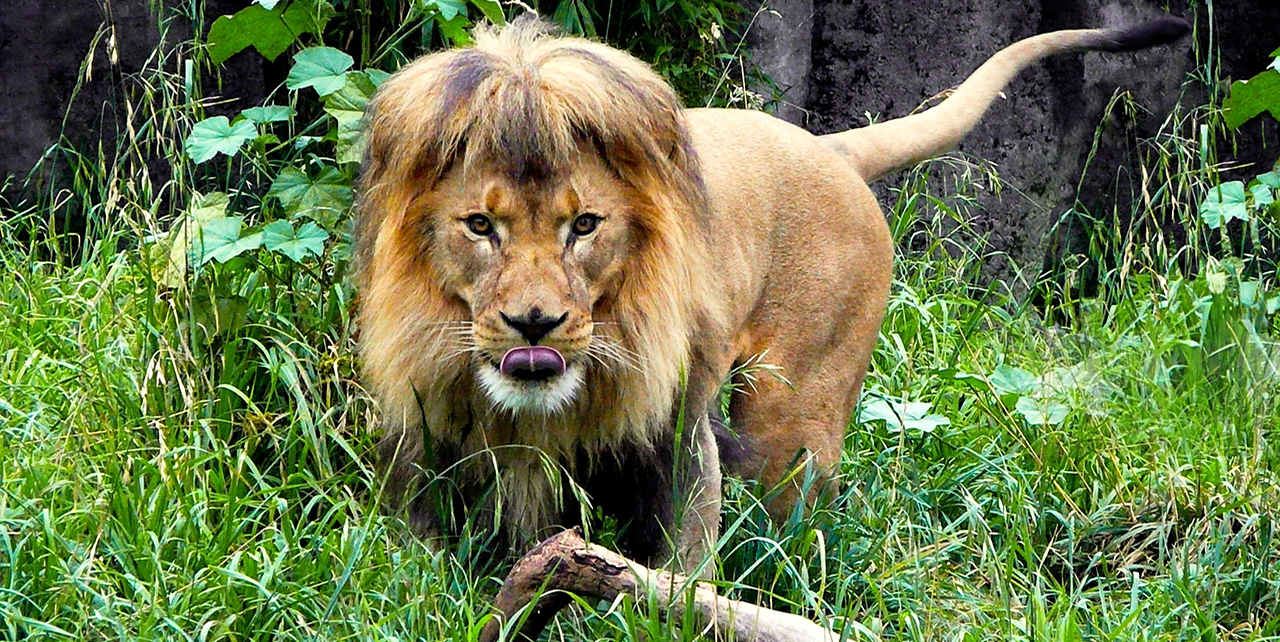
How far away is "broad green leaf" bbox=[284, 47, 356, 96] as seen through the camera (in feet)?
11.2

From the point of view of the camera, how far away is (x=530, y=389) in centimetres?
253

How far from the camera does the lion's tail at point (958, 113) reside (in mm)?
3783

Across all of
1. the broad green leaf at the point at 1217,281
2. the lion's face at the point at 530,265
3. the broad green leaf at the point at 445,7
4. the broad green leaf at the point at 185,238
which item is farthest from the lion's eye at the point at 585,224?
the broad green leaf at the point at 1217,281

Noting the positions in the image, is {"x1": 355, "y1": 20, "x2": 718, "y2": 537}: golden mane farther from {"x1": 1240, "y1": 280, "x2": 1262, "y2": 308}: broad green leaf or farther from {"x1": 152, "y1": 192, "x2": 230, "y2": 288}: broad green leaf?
{"x1": 1240, "y1": 280, "x2": 1262, "y2": 308}: broad green leaf

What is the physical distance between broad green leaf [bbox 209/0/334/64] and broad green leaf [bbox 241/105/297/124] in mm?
135

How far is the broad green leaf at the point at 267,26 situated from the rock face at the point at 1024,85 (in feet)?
6.48

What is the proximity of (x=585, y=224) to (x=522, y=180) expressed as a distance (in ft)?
0.46

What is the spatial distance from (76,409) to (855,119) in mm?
2990

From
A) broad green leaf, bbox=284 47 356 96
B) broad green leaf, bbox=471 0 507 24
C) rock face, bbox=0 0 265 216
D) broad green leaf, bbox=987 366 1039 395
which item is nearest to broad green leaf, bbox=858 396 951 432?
broad green leaf, bbox=987 366 1039 395

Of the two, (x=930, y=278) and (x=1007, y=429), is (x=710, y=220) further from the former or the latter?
(x=930, y=278)

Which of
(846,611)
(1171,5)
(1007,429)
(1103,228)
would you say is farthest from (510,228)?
(1171,5)

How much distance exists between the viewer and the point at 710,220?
2.93m

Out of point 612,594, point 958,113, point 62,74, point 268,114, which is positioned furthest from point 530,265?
point 62,74

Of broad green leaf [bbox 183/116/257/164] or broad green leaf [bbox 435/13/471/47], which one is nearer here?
broad green leaf [bbox 183/116/257/164]
